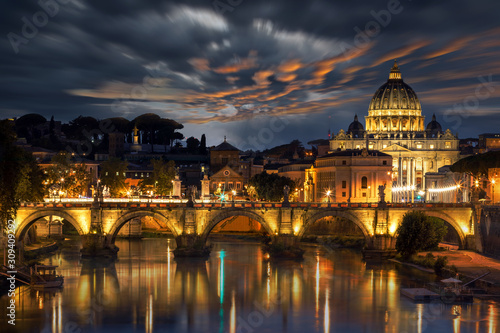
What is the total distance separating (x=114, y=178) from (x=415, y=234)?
5496 cm

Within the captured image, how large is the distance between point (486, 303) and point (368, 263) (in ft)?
60.1

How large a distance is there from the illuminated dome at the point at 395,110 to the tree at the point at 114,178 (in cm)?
8642

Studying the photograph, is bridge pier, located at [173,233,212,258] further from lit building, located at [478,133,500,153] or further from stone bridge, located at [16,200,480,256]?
lit building, located at [478,133,500,153]

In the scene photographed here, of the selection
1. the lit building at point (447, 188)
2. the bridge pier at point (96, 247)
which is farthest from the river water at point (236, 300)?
the lit building at point (447, 188)

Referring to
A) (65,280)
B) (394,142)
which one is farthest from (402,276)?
(394,142)

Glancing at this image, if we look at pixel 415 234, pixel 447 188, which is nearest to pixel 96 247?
pixel 415 234

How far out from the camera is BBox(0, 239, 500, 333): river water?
132 feet

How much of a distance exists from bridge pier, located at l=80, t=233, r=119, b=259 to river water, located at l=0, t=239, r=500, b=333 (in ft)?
5.07

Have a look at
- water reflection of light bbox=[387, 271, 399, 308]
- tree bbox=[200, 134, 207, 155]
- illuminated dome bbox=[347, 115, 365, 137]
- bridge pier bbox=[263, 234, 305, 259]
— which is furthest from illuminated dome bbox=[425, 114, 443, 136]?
water reflection of light bbox=[387, 271, 399, 308]

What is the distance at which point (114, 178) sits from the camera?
335 feet

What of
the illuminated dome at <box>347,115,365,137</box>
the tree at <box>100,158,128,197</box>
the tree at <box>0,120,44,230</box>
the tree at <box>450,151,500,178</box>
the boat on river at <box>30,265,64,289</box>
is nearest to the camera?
the tree at <box>0,120,44,230</box>

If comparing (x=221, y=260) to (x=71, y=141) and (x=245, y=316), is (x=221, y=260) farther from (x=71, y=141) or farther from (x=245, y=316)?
(x=71, y=141)

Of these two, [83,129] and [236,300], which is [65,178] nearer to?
[236,300]

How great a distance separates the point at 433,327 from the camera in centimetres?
3944
